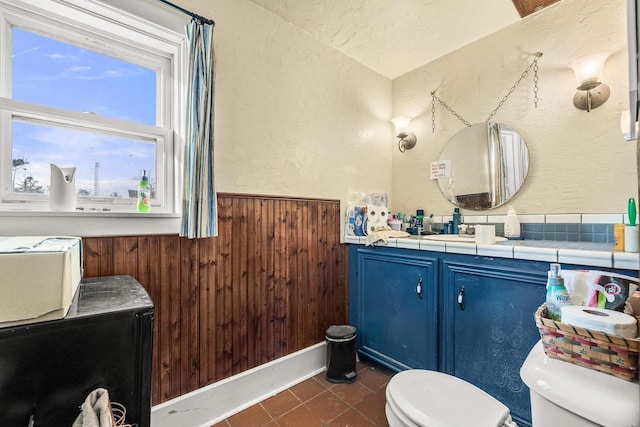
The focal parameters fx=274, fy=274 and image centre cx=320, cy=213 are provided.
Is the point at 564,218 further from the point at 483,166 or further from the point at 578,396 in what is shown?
the point at 578,396

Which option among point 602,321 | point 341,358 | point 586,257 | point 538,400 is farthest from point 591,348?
point 341,358

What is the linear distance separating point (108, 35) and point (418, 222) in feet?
7.88

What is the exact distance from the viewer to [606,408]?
59cm

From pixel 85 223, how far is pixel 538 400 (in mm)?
1790

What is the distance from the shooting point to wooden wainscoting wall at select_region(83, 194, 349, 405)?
144 cm

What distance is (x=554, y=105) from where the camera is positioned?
183 centimetres

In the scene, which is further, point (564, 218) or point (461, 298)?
point (564, 218)

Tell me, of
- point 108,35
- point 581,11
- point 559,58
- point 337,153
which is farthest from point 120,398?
point 581,11

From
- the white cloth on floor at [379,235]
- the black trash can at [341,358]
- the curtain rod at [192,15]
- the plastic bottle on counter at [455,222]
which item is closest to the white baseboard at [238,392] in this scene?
the black trash can at [341,358]

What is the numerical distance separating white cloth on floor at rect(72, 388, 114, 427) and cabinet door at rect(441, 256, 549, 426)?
1.64 m

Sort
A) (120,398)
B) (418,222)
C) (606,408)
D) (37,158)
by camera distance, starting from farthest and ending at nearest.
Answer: (418,222)
(37,158)
(120,398)
(606,408)

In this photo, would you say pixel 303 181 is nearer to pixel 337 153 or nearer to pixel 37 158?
pixel 337 153

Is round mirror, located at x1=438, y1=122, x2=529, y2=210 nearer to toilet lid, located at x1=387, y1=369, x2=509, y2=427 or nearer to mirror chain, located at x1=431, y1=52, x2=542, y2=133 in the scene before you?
mirror chain, located at x1=431, y1=52, x2=542, y2=133

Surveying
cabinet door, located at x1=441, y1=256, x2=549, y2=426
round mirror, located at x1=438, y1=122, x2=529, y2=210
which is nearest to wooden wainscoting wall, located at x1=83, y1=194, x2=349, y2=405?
cabinet door, located at x1=441, y1=256, x2=549, y2=426
